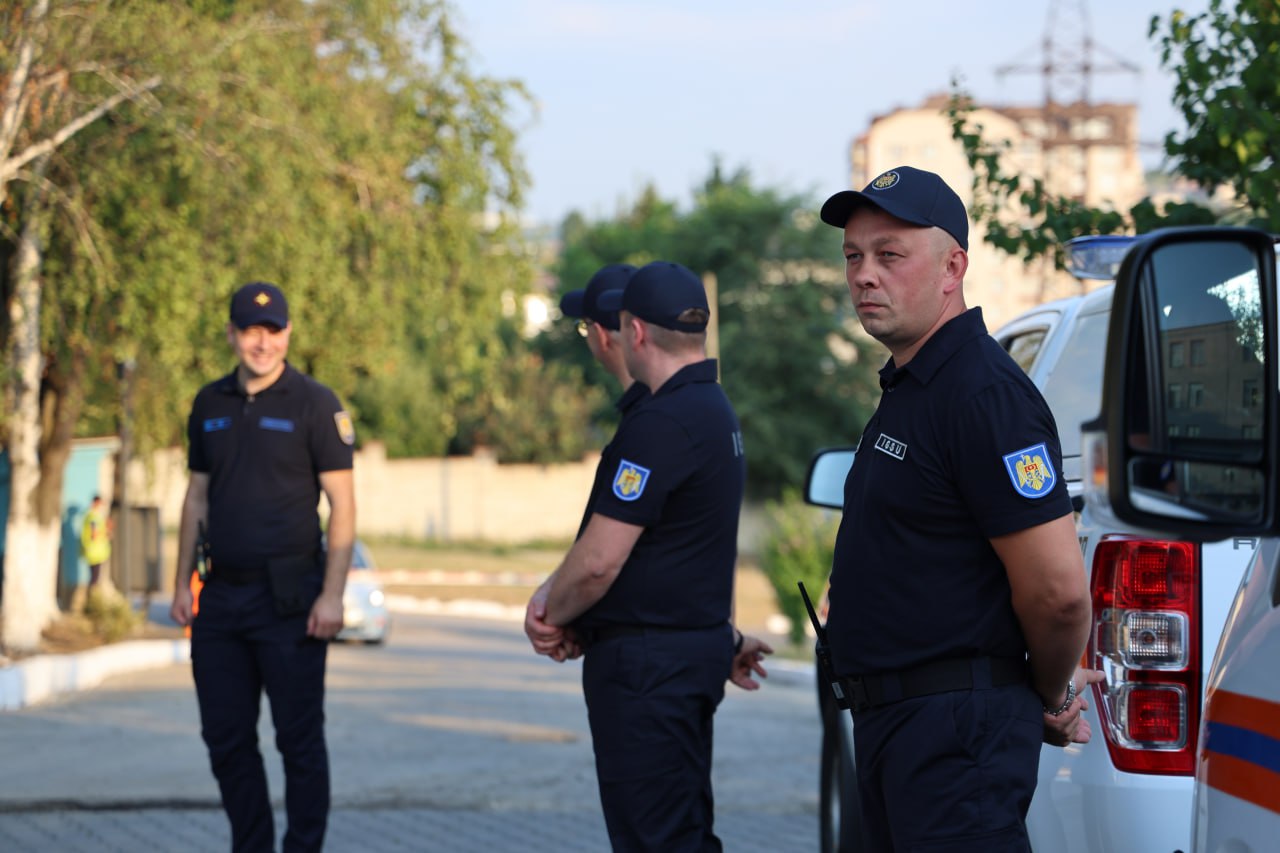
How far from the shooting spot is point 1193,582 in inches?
128

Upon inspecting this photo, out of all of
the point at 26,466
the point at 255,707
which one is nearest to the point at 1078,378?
the point at 255,707

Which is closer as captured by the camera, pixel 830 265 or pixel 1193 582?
pixel 1193 582

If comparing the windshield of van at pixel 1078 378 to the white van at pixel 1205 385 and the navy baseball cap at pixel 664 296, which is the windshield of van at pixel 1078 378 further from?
the white van at pixel 1205 385

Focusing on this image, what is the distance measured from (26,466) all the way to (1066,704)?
1364 centimetres

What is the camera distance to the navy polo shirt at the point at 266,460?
18.8 feet

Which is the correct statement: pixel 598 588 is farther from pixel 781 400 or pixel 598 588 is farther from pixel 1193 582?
pixel 781 400

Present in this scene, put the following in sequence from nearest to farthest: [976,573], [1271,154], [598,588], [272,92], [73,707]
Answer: [976,573], [598,588], [1271,154], [73,707], [272,92]

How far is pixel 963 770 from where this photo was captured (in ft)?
9.80

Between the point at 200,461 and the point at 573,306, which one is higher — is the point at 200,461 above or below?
below

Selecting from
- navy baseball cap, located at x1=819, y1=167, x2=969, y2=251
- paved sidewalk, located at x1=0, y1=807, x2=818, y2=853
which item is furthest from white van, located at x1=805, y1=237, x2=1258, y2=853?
paved sidewalk, located at x1=0, y1=807, x2=818, y2=853

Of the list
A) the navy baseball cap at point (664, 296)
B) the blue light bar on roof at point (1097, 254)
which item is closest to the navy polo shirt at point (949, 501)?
the blue light bar on roof at point (1097, 254)

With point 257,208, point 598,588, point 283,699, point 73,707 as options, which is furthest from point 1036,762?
point 257,208

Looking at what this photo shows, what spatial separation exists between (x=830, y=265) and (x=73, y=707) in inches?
1615

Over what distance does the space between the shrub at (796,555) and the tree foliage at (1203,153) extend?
1355cm
